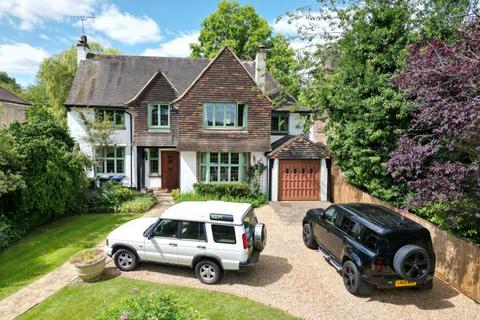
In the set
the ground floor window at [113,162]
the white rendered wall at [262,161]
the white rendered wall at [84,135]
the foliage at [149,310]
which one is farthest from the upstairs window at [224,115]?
the foliage at [149,310]

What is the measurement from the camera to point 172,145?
19.2 m

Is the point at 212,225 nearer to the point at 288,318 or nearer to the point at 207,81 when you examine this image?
the point at 288,318

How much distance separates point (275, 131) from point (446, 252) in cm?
1310

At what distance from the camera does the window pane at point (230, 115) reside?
18.2 metres

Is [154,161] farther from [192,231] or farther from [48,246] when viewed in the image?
[192,231]

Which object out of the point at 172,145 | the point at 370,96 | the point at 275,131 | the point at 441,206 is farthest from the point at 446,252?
the point at 172,145

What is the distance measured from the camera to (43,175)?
13344 millimetres

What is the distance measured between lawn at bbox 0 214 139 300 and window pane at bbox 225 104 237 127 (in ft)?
23.7

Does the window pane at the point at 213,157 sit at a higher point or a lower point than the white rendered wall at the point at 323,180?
higher

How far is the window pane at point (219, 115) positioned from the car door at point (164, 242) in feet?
32.5

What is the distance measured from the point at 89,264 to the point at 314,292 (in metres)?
6.15

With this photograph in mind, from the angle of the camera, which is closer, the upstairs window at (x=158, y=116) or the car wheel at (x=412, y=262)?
the car wheel at (x=412, y=262)

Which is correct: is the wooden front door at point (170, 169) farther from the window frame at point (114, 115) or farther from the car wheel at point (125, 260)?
the car wheel at point (125, 260)

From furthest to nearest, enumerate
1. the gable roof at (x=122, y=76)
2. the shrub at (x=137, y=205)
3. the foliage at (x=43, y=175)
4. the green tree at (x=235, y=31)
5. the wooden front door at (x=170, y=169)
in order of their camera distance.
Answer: the green tree at (x=235, y=31), the gable roof at (x=122, y=76), the wooden front door at (x=170, y=169), the shrub at (x=137, y=205), the foliage at (x=43, y=175)
